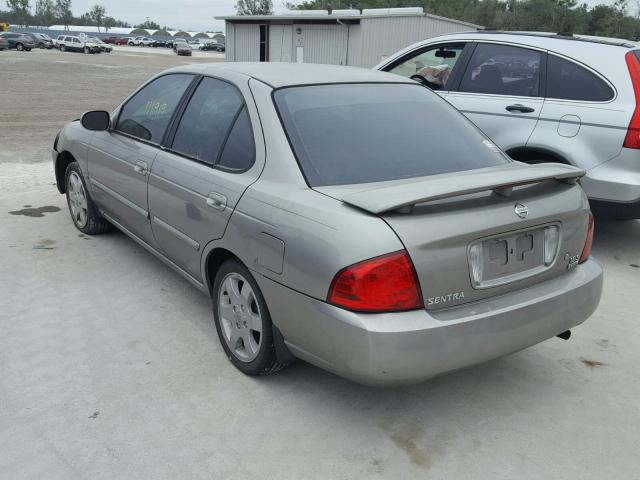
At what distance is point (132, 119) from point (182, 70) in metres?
0.62

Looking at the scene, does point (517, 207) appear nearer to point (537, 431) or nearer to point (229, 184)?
point (537, 431)

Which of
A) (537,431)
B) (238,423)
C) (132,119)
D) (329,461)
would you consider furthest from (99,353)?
(537,431)

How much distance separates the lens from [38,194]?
22.0 ft

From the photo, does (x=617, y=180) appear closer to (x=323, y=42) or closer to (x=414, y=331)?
(x=414, y=331)

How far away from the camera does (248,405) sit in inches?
118

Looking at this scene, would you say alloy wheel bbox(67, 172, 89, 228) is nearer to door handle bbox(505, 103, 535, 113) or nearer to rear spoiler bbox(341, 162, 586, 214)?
rear spoiler bbox(341, 162, 586, 214)

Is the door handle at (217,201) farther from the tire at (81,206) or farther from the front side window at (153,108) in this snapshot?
the tire at (81,206)

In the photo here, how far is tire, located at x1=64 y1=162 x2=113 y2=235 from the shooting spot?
5.18 metres

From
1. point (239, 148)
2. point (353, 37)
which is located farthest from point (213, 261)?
point (353, 37)

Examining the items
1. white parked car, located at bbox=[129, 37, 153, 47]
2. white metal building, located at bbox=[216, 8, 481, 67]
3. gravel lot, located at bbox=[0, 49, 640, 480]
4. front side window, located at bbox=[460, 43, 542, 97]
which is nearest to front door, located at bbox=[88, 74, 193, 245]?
gravel lot, located at bbox=[0, 49, 640, 480]

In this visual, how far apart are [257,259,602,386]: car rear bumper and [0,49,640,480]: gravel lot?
396mm

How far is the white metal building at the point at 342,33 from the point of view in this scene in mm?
27672

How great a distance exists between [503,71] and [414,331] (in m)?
3.98

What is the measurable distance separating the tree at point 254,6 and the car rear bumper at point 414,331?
108402 mm
